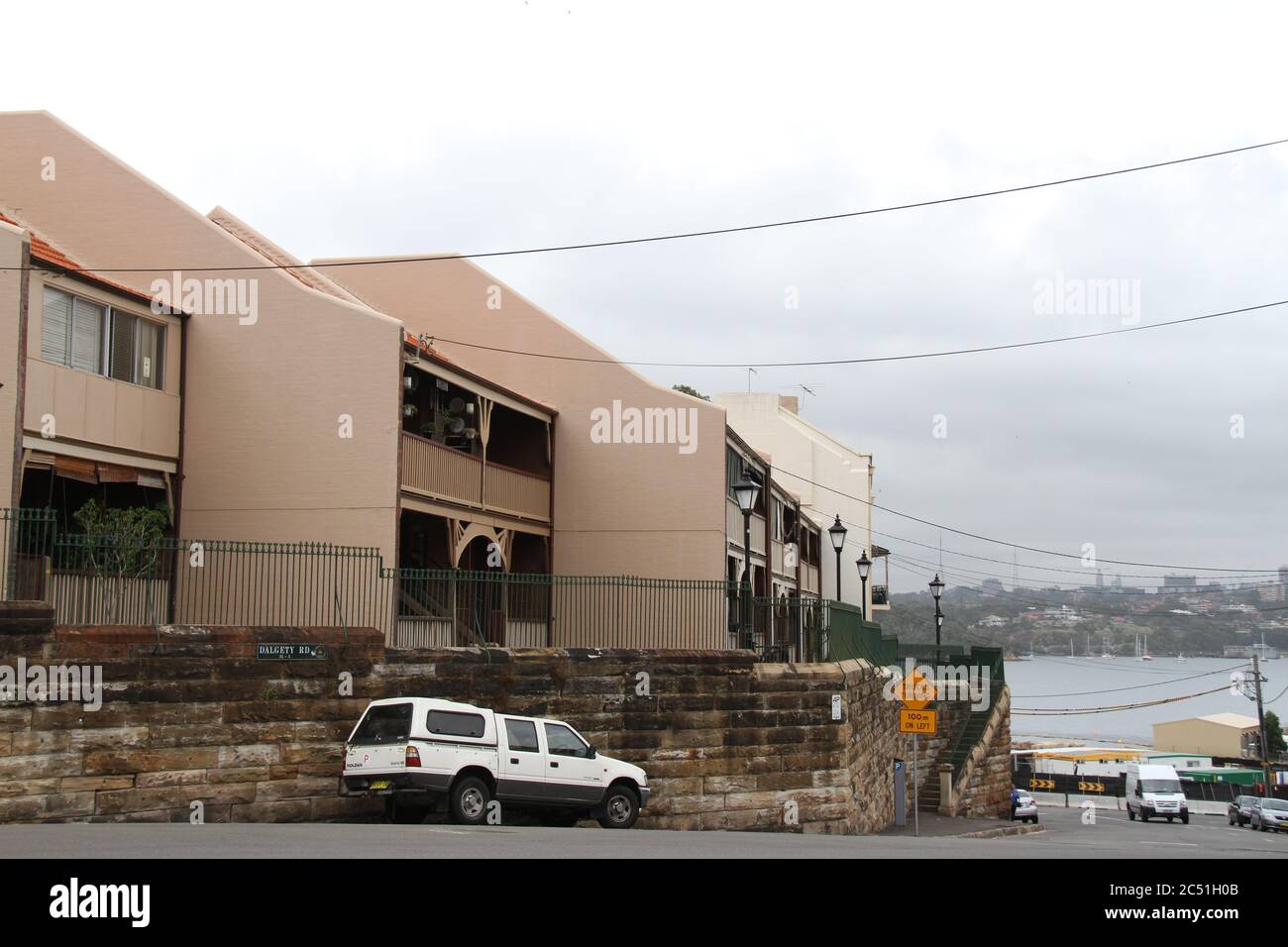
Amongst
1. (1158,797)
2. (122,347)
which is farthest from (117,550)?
(1158,797)

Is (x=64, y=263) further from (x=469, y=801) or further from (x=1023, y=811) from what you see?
(x=1023, y=811)

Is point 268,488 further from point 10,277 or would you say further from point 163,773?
point 163,773

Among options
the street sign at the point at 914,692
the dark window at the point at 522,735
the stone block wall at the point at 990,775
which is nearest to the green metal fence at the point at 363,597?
the street sign at the point at 914,692

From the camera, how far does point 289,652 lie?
17.1 metres

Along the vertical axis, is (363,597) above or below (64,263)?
below

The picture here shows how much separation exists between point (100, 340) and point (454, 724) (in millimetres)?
9299

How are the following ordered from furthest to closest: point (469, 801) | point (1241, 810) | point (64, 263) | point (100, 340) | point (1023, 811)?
point (1241, 810)
point (1023, 811)
point (100, 340)
point (64, 263)
point (469, 801)

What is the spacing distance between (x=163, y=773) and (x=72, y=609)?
272 cm

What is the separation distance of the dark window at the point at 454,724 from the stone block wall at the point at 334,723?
1.95 m

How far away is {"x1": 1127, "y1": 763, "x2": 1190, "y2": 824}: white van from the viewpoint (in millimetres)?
53531

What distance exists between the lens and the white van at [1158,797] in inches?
2108

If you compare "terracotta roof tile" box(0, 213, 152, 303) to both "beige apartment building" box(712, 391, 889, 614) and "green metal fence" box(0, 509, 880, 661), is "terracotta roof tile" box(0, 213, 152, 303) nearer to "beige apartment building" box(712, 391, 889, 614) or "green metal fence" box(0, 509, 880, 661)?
"green metal fence" box(0, 509, 880, 661)

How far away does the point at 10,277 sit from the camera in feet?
59.9
